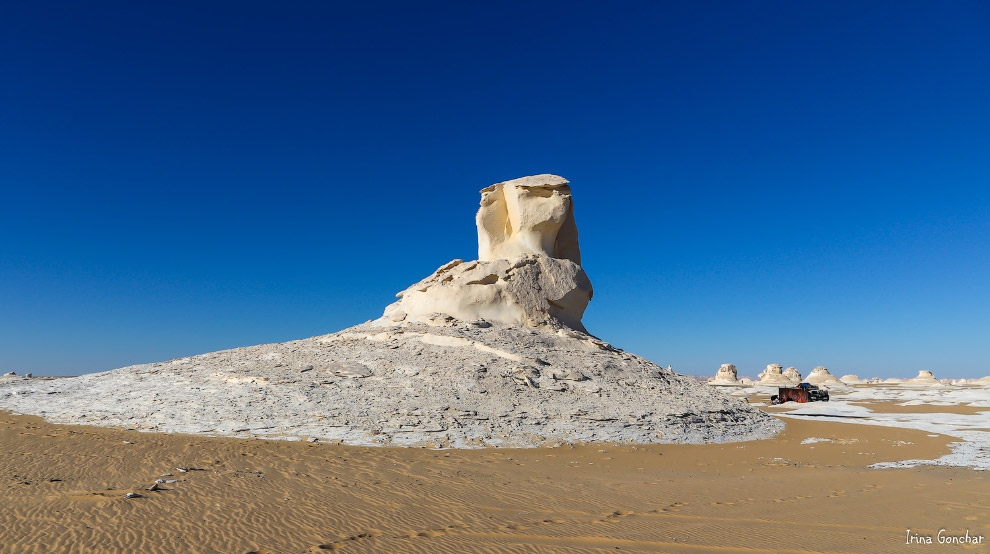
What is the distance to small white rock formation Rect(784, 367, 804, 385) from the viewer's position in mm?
53869

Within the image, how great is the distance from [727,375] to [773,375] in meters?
4.45

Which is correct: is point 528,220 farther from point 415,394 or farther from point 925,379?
point 925,379

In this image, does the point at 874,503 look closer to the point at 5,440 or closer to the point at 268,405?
the point at 268,405

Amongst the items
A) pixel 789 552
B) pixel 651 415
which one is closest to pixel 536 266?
pixel 651 415

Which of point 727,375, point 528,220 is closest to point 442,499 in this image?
point 528,220

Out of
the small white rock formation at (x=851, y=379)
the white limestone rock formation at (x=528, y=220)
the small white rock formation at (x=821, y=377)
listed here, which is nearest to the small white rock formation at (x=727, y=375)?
the small white rock formation at (x=821, y=377)

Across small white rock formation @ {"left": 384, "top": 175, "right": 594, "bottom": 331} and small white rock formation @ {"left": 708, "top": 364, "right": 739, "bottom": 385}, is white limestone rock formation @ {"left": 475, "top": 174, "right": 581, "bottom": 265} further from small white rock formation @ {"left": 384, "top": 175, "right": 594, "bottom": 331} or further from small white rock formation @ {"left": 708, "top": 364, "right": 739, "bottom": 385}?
small white rock formation @ {"left": 708, "top": 364, "right": 739, "bottom": 385}

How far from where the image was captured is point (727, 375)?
2218 inches

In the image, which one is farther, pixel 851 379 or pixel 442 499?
pixel 851 379

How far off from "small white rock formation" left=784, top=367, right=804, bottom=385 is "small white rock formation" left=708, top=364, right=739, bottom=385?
4.71 meters

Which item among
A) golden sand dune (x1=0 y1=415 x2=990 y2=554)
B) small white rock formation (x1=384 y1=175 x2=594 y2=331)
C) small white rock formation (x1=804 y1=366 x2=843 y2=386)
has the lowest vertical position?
golden sand dune (x1=0 y1=415 x2=990 y2=554)

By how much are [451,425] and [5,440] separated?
325 inches

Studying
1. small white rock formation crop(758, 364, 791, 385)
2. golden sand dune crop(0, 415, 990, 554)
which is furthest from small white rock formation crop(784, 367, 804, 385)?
golden sand dune crop(0, 415, 990, 554)

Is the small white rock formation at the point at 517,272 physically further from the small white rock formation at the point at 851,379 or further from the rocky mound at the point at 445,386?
the small white rock formation at the point at 851,379
